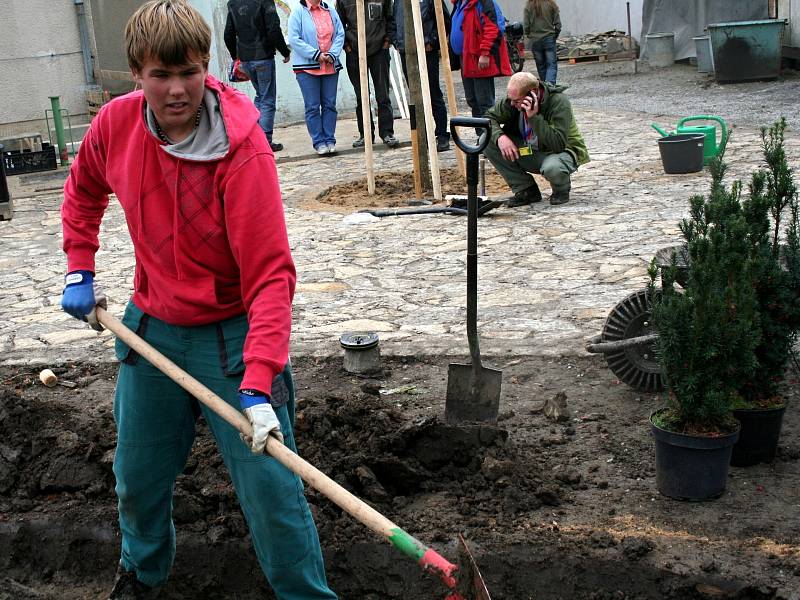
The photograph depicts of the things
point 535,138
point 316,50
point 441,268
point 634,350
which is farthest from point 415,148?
point 634,350

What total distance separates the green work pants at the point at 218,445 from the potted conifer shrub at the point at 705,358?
1423 mm

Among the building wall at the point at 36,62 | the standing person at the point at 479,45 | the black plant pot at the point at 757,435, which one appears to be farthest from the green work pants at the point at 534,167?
the building wall at the point at 36,62

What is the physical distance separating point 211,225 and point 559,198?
22.5 feet

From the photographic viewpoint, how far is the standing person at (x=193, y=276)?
8.83 feet

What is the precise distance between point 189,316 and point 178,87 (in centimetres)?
64

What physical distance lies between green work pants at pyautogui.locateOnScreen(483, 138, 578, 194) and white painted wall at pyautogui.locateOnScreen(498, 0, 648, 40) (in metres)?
15.3

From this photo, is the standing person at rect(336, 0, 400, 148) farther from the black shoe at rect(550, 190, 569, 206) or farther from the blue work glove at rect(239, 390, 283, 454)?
the blue work glove at rect(239, 390, 283, 454)

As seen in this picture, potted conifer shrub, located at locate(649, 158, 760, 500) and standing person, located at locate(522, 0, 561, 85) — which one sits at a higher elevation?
standing person, located at locate(522, 0, 561, 85)

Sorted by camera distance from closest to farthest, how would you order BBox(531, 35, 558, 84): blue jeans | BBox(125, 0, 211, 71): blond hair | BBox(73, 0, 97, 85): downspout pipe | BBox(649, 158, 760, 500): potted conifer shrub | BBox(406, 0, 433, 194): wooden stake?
BBox(125, 0, 211, 71): blond hair < BBox(649, 158, 760, 500): potted conifer shrub < BBox(406, 0, 433, 194): wooden stake < BBox(73, 0, 97, 85): downspout pipe < BBox(531, 35, 558, 84): blue jeans

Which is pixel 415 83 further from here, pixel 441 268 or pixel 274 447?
pixel 274 447

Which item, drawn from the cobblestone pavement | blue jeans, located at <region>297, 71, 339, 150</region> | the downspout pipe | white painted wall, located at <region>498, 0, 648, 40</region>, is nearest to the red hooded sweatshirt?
the cobblestone pavement

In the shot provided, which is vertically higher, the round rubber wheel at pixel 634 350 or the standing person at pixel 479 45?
the standing person at pixel 479 45

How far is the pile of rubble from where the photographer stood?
933 inches

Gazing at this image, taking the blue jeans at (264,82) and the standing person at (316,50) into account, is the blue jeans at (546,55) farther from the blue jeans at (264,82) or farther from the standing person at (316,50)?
the blue jeans at (264,82)
